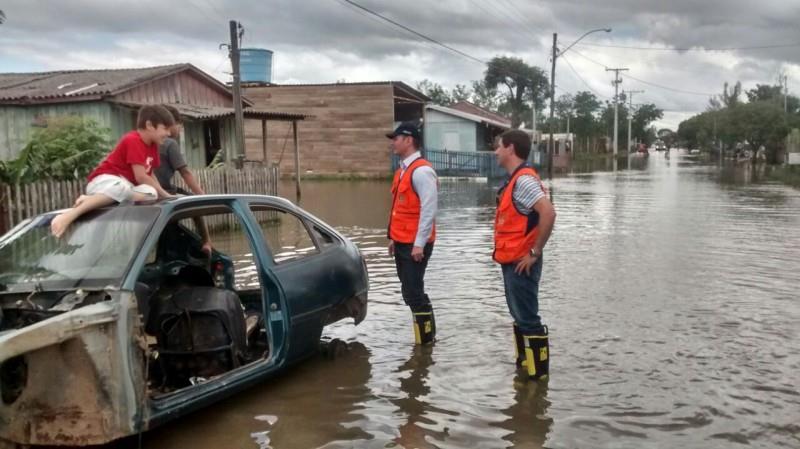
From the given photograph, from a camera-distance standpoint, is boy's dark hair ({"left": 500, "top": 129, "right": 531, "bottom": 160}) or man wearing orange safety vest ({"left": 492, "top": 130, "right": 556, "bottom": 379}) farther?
boy's dark hair ({"left": 500, "top": 129, "right": 531, "bottom": 160})

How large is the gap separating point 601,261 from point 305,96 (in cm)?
2702

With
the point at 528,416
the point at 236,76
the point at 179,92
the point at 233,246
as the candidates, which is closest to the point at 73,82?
the point at 179,92

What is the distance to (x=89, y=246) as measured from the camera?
4656 mm

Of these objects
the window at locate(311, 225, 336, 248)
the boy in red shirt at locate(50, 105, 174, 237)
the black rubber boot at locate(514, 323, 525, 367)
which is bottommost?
the black rubber boot at locate(514, 323, 525, 367)

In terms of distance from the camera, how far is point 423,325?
657 centimetres

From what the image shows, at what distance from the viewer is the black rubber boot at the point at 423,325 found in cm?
651

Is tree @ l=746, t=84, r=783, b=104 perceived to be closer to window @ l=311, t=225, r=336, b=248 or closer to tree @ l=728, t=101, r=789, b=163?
tree @ l=728, t=101, r=789, b=163

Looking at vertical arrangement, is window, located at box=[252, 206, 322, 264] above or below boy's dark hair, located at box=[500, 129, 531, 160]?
below

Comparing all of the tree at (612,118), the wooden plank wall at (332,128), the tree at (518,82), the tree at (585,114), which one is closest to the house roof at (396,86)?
the wooden plank wall at (332,128)

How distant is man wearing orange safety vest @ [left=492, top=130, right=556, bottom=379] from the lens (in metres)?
5.27

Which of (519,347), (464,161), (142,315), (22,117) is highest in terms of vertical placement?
(22,117)

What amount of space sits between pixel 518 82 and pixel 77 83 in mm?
69504

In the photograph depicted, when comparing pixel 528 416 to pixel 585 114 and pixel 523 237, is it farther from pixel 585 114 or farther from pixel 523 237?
pixel 585 114

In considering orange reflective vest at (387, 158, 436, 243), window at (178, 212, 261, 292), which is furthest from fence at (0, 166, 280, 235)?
orange reflective vest at (387, 158, 436, 243)
